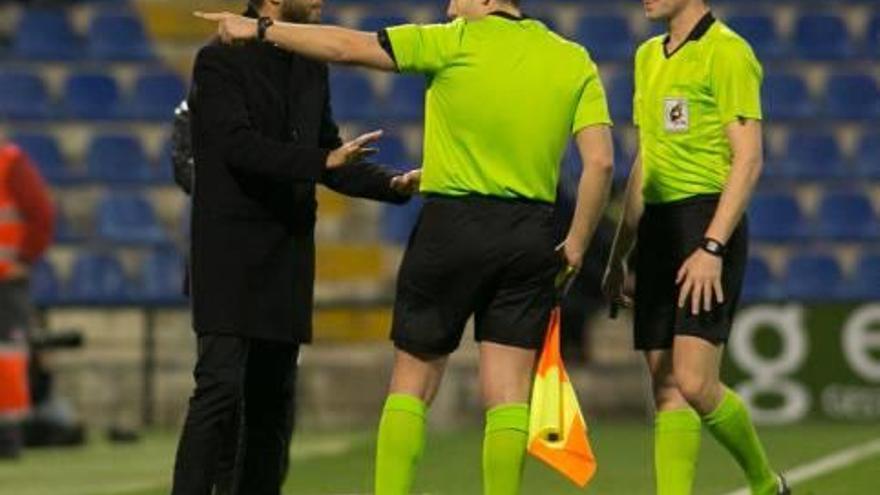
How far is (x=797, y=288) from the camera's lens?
1878cm

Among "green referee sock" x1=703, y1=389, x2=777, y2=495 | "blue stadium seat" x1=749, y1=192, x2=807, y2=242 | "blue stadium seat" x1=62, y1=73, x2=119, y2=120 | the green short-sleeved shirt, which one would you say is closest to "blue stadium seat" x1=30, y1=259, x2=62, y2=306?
"blue stadium seat" x1=62, y1=73, x2=119, y2=120

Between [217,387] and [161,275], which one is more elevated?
[217,387]

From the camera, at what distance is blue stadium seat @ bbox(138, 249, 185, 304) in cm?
1839

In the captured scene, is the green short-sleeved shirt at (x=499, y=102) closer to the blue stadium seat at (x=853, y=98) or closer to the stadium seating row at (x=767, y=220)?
the stadium seating row at (x=767, y=220)

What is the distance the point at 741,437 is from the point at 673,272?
2.04 ft

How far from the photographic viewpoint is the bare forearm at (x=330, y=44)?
7.44 m

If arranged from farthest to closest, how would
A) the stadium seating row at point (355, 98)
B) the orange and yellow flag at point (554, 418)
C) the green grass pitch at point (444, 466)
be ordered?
1. the stadium seating row at point (355, 98)
2. the green grass pitch at point (444, 466)
3. the orange and yellow flag at point (554, 418)

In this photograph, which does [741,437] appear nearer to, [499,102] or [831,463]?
[499,102]

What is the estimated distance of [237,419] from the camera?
26.6 ft

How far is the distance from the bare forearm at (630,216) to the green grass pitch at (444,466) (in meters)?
2.54

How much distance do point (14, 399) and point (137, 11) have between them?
286 inches

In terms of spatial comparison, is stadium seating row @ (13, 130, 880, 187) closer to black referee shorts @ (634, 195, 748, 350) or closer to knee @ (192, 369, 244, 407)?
black referee shorts @ (634, 195, 748, 350)

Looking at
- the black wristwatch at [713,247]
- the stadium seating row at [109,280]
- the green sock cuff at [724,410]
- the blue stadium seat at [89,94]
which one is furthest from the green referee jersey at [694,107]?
the blue stadium seat at [89,94]

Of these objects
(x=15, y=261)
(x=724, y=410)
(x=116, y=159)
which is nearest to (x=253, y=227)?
(x=724, y=410)
